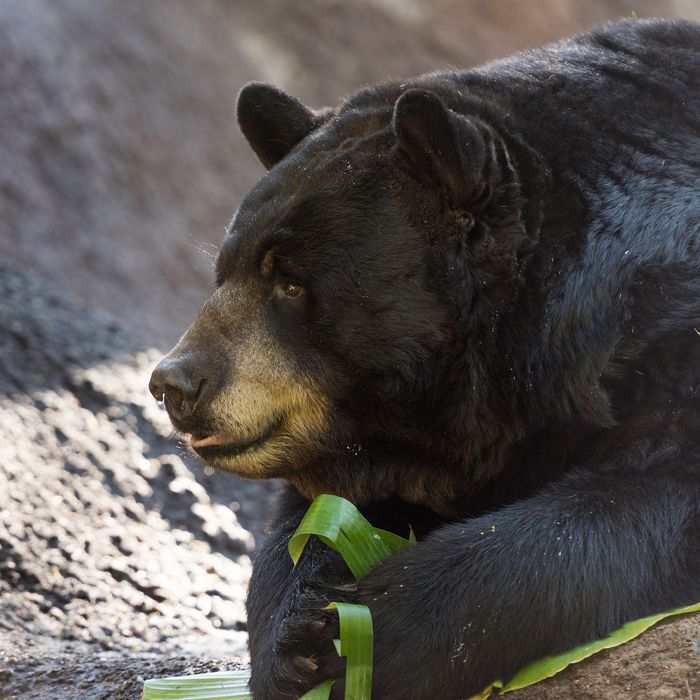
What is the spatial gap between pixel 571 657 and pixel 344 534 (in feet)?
2.32

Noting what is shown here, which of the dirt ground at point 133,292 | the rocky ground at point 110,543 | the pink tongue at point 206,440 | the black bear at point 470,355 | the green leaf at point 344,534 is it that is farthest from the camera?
the dirt ground at point 133,292

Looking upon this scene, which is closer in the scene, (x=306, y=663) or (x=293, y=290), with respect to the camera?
(x=306, y=663)

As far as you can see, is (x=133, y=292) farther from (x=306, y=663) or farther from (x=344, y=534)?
(x=306, y=663)

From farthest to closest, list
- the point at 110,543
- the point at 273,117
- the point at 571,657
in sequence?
the point at 110,543 → the point at 273,117 → the point at 571,657

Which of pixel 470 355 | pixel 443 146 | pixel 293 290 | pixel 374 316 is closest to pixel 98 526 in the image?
pixel 293 290

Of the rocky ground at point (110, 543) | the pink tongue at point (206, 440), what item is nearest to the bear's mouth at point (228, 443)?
the pink tongue at point (206, 440)

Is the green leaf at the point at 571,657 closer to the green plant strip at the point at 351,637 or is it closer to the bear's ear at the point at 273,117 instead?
the green plant strip at the point at 351,637

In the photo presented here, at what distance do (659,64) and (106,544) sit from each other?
9.41ft

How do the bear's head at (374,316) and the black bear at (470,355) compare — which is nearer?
the black bear at (470,355)

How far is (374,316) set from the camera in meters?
3.19

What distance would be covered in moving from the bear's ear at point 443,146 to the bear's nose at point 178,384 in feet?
2.85

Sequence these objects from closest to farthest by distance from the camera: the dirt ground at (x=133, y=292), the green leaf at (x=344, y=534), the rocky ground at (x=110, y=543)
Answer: the green leaf at (x=344, y=534) < the rocky ground at (x=110, y=543) < the dirt ground at (x=133, y=292)

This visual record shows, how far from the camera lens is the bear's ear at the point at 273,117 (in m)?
3.83

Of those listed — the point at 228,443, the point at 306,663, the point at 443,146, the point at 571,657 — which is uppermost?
the point at 443,146
